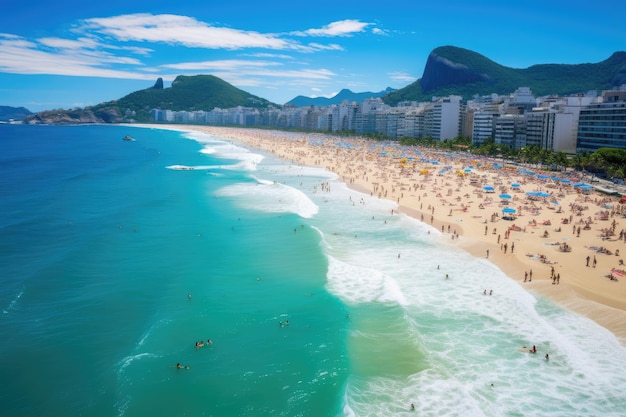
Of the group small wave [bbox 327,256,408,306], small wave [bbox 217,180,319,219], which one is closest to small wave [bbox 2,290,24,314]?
small wave [bbox 327,256,408,306]

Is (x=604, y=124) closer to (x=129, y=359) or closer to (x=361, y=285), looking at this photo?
(x=361, y=285)

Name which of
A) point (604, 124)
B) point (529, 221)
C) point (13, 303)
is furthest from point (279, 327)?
point (604, 124)

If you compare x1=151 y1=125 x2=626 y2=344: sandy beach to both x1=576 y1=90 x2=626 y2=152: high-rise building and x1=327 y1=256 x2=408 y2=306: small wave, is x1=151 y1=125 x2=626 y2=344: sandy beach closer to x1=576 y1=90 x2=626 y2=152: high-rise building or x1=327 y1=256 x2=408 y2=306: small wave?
x1=327 y1=256 x2=408 y2=306: small wave

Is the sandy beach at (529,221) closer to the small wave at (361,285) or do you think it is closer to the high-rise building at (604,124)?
the small wave at (361,285)

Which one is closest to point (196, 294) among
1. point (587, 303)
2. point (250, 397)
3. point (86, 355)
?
point (86, 355)

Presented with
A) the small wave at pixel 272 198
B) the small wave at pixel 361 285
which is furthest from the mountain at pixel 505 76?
the small wave at pixel 361 285

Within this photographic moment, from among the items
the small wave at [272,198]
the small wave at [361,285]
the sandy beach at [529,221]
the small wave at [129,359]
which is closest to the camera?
the small wave at [129,359]
